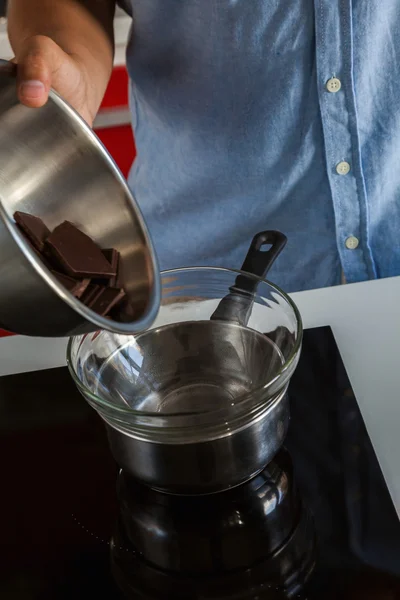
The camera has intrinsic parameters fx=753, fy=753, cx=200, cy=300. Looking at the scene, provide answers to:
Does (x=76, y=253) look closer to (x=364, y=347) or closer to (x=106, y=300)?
(x=106, y=300)

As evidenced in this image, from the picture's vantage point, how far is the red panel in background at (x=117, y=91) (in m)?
2.17

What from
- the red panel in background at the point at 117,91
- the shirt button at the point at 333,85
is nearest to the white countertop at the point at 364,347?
the shirt button at the point at 333,85

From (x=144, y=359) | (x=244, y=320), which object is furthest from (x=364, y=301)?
(x=144, y=359)

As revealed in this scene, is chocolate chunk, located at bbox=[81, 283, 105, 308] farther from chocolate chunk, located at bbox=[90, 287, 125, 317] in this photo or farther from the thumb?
the thumb

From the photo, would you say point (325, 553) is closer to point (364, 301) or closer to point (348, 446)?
point (348, 446)

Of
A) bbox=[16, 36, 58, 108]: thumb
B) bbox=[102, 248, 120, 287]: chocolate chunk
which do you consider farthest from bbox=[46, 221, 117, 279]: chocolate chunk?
bbox=[16, 36, 58, 108]: thumb

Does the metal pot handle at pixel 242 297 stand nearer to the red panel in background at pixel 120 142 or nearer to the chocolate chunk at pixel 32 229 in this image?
the chocolate chunk at pixel 32 229

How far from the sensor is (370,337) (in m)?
0.99

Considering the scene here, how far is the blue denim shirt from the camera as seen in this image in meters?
1.10

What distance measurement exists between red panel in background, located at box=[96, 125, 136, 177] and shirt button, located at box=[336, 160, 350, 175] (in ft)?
3.93

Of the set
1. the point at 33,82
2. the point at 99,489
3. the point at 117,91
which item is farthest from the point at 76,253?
the point at 117,91

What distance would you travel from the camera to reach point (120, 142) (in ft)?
7.55

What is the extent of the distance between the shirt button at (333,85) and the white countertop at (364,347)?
0.97ft

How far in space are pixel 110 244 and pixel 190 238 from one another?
58cm
